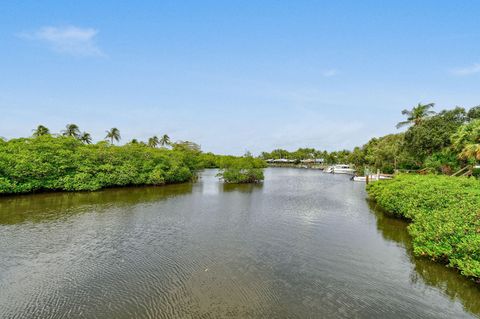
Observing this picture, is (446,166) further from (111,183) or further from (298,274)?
(111,183)

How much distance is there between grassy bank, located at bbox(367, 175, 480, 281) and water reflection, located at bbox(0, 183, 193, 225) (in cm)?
2383

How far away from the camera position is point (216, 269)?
12.8 meters

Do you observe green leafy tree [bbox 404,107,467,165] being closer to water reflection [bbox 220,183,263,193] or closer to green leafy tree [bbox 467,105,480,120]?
green leafy tree [bbox 467,105,480,120]

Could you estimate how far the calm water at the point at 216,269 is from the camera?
9664 millimetres

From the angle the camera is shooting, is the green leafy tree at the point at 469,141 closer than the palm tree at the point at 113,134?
Yes

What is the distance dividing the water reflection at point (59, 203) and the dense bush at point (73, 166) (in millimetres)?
1840

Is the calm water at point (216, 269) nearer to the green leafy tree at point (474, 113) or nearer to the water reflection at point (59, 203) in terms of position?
the water reflection at point (59, 203)

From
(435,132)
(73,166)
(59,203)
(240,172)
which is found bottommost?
(59,203)

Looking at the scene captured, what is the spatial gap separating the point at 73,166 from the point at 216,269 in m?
31.4

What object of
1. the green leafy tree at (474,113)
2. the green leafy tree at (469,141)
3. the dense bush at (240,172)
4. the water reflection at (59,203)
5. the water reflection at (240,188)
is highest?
the green leafy tree at (474,113)

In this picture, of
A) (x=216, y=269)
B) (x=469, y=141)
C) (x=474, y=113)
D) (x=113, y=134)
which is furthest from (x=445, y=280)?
(x=113, y=134)

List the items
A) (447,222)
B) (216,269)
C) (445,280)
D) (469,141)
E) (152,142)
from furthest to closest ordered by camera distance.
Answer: (152,142) < (469,141) < (447,222) < (216,269) < (445,280)

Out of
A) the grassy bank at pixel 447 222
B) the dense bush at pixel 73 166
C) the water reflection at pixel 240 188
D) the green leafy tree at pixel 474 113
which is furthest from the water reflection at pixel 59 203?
the green leafy tree at pixel 474 113

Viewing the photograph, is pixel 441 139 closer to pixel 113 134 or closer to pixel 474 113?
pixel 474 113
